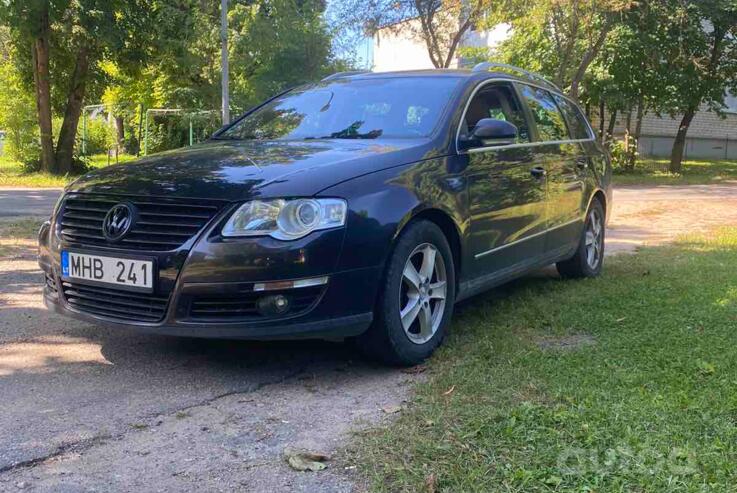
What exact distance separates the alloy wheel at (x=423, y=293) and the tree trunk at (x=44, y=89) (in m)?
16.8

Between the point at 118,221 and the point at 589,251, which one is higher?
the point at 118,221

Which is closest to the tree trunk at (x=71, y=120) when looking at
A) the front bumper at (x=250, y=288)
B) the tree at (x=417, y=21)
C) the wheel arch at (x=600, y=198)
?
the tree at (x=417, y=21)

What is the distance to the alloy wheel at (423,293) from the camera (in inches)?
152

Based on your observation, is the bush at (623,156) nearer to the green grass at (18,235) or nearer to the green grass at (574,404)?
the green grass at (18,235)

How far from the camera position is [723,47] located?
22.3 m

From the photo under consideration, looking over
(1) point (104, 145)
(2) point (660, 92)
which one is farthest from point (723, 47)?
(1) point (104, 145)

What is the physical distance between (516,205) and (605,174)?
2269 mm

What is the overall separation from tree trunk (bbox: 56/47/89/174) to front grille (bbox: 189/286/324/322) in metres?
19.0

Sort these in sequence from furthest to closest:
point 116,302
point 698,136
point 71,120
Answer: point 698,136 → point 71,120 → point 116,302

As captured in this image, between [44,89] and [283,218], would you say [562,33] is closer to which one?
[44,89]

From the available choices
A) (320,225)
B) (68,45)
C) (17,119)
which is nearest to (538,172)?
(320,225)

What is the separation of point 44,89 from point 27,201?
7.72 meters

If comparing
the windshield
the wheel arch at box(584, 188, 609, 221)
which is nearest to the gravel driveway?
the windshield

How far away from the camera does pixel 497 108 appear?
5059 mm
